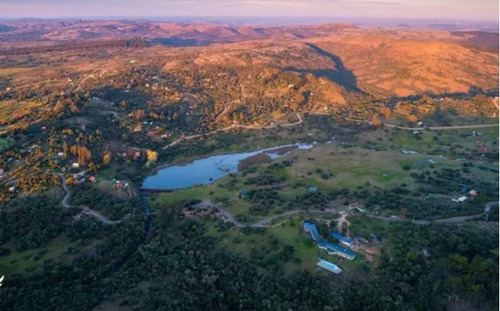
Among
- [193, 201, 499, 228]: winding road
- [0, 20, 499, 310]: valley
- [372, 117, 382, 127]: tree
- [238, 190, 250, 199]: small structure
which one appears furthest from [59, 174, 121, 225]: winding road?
[372, 117, 382, 127]: tree

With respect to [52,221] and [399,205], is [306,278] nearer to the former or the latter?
[399,205]

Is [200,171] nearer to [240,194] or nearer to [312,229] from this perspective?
[240,194]

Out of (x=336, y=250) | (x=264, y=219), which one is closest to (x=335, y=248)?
(x=336, y=250)

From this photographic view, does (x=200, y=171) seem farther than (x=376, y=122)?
No

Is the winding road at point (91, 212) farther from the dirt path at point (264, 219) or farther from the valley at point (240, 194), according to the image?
the dirt path at point (264, 219)

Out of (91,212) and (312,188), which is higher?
(312,188)

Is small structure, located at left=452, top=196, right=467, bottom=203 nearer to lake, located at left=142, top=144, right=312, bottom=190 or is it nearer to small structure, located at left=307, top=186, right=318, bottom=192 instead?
small structure, located at left=307, top=186, right=318, bottom=192

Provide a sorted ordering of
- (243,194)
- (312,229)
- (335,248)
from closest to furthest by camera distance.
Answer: (335,248) → (312,229) → (243,194)
